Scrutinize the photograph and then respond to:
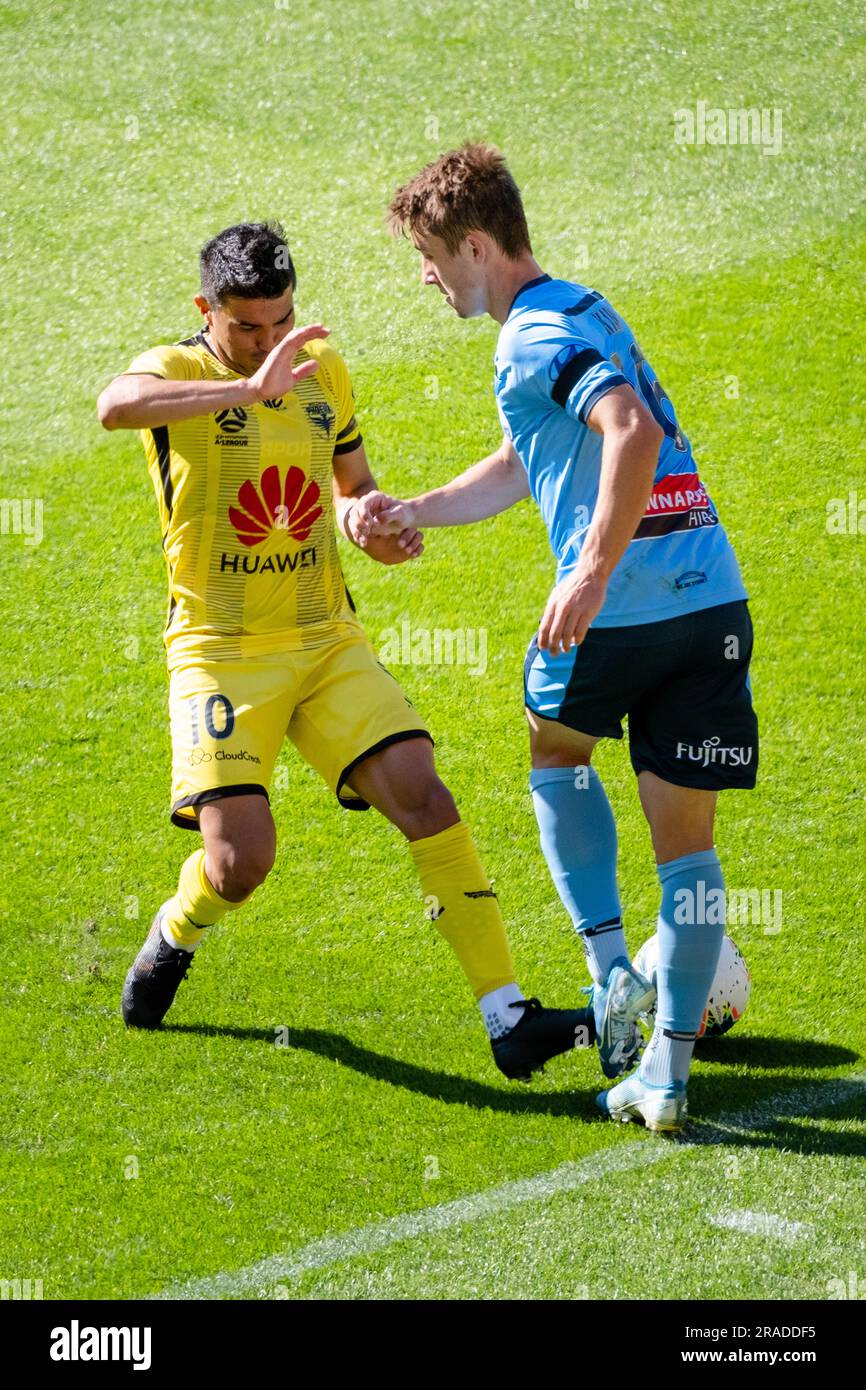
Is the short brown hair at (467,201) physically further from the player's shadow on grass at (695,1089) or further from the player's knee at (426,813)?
the player's shadow on grass at (695,1089)

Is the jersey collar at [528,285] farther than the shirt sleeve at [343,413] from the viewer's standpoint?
No

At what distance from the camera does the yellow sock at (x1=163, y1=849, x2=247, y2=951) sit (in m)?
4.91

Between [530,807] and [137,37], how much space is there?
27.2 ft

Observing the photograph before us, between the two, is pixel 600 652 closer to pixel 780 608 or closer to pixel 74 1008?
pixel 74 1008

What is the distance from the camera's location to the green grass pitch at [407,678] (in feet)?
13.8

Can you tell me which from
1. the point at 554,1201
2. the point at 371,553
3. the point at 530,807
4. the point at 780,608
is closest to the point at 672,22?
the point at 780,608

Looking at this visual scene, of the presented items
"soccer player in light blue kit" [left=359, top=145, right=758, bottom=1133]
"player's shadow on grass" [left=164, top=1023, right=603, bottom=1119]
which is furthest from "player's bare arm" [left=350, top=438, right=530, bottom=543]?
"player's shadow on grass" [left=164, top=1023, right=603, bottom=1119]

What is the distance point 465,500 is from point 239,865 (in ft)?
4.10

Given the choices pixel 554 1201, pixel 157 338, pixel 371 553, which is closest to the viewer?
pixel 554 1201

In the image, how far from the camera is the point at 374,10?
40.8 ft

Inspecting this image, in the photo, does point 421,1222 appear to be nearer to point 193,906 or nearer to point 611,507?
point 193,906

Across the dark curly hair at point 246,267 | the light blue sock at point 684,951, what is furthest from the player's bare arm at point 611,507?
the dark curly hair at point 246,267

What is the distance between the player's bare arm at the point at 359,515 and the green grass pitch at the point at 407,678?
1.54m

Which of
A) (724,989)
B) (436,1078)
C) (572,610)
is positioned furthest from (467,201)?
(436,1078)
